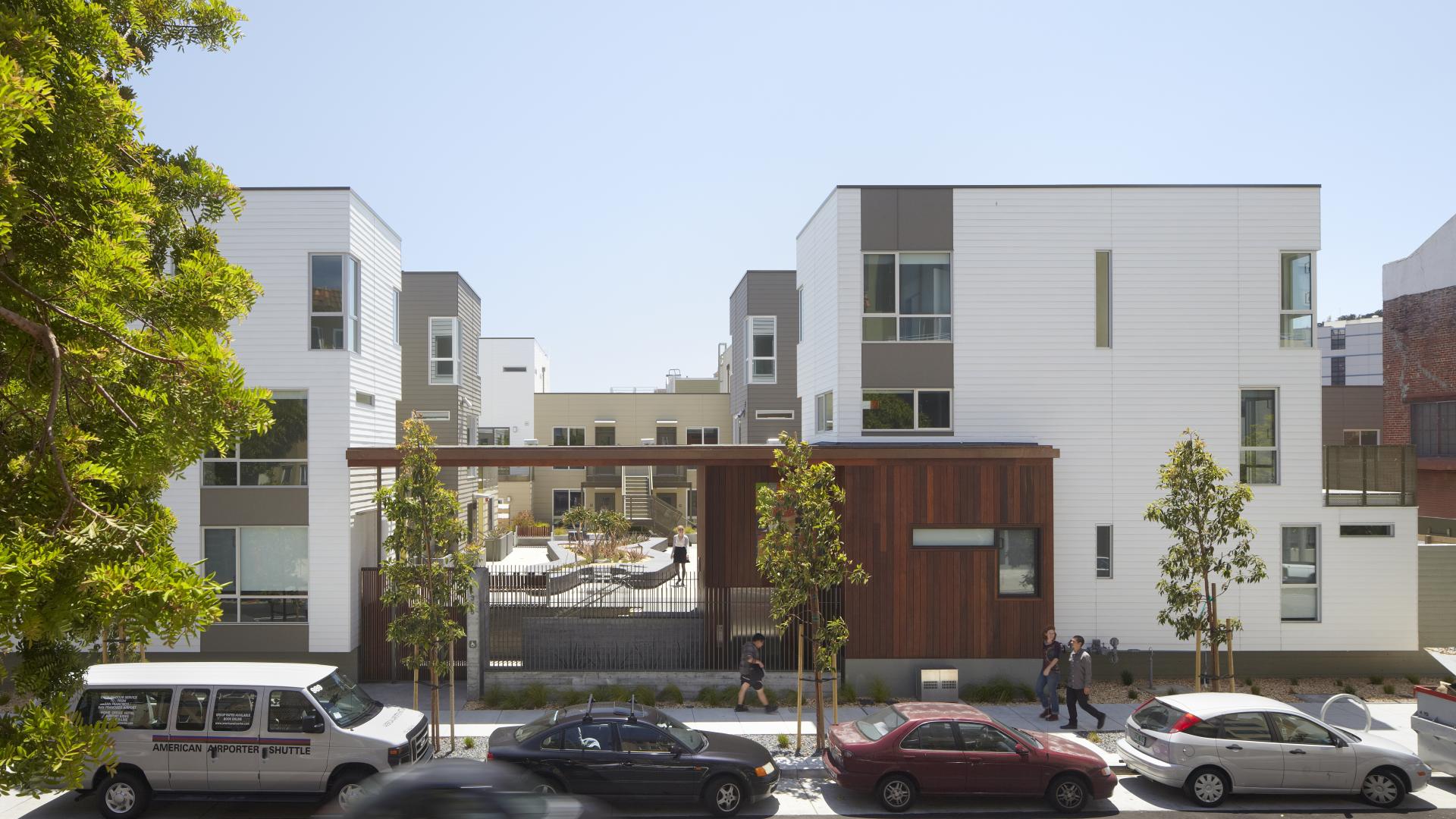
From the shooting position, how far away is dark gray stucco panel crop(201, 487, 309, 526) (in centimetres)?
1723

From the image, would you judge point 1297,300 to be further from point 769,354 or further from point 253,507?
point 253,507

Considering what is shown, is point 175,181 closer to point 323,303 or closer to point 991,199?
point 323,303

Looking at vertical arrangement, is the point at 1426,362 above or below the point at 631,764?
above

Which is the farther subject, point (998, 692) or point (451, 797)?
point (998, 692)

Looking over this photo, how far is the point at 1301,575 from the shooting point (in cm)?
1825

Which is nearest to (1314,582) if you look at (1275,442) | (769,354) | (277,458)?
(1275,442)

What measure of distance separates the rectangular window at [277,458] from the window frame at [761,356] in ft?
58.9


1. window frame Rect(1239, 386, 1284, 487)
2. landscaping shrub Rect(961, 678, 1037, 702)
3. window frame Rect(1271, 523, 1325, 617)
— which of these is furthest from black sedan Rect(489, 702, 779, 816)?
window frame Rect(1239, 386, 1284, 487)

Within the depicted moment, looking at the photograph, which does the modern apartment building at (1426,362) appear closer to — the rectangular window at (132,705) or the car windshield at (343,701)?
the car windshield at (343,701)

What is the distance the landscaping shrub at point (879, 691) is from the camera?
16.7m

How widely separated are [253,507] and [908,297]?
1339cm

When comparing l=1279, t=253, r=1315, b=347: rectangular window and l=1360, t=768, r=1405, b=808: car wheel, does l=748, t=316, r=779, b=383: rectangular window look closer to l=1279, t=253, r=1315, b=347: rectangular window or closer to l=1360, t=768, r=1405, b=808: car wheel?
l=1279, t=253, r=1315, b=347: rectangular window

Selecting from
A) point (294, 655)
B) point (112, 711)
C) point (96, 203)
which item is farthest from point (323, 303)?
point (96, 203)

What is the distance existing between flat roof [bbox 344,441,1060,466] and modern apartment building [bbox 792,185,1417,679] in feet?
3.66
